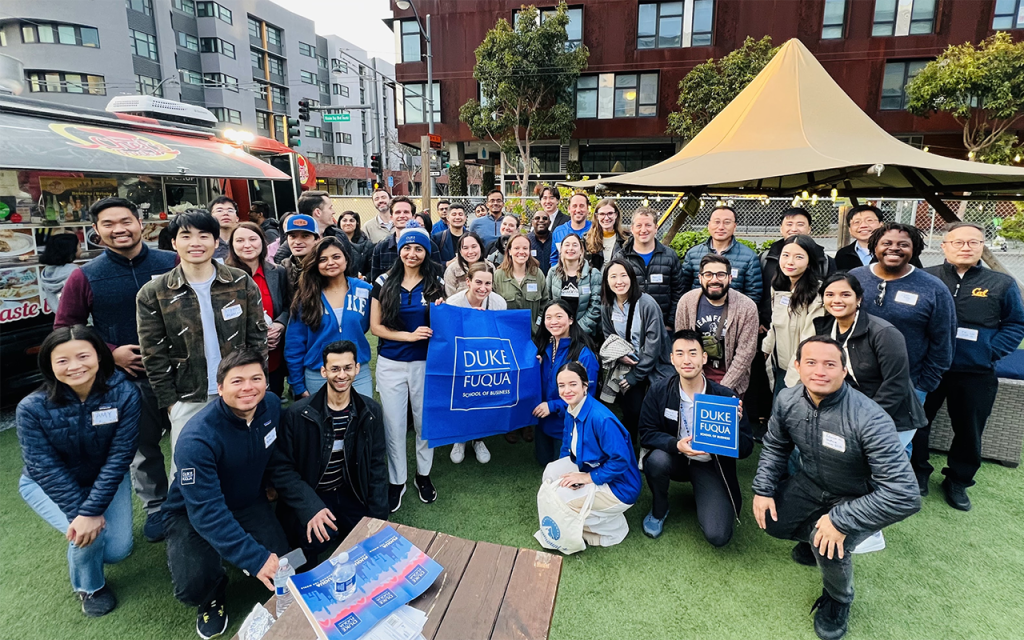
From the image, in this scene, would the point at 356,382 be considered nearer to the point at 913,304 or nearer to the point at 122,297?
the point at 122,297

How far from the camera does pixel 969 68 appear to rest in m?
16.8

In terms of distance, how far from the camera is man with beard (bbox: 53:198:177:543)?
3.18m

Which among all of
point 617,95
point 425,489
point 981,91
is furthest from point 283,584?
point 617,95

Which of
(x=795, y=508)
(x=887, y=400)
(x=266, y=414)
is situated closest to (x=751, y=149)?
(x=887, y=400)

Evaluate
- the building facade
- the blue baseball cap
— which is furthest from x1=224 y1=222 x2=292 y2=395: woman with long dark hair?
the building facade

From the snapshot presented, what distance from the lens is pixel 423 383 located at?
3965 mm

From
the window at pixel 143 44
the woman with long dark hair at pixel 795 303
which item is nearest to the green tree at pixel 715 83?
the woman with long dark hair at pixel 795 303

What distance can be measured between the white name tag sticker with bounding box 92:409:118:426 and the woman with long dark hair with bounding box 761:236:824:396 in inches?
175

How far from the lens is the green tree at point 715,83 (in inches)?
743

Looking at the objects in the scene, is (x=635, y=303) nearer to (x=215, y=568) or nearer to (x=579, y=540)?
(x=579, y=540)

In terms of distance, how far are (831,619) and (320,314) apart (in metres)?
3.59

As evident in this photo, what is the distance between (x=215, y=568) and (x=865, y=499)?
3.42 m

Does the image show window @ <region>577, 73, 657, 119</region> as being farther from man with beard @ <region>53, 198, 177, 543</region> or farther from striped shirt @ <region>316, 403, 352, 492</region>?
striped shirt @ <region>316, 403, 352, 492</region>

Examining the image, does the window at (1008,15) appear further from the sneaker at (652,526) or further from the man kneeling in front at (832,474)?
the sneaker at (652,526)
